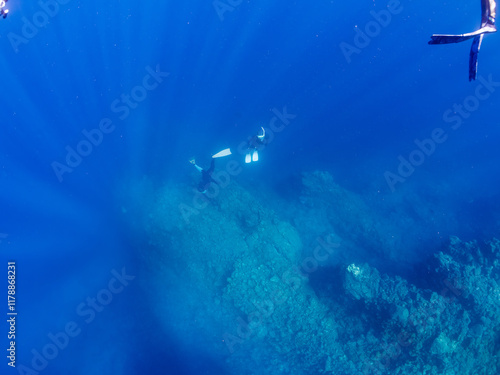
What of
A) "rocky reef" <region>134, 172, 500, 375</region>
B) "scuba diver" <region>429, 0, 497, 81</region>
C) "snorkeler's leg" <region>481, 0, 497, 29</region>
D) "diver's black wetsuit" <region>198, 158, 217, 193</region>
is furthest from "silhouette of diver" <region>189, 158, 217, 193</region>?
"snorkeler's leg" <region>481, 0, 497, 29</region>

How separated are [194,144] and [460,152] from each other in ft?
68.7

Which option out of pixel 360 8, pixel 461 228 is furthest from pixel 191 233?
pixel 360 8

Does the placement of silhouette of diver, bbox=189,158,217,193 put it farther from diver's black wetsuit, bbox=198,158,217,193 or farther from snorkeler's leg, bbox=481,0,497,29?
snorkeler's leg, bbox=481,0,497,29

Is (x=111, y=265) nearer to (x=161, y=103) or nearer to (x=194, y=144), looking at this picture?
(x=194, y=144)

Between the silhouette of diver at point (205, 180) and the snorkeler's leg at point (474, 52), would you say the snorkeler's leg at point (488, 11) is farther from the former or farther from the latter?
the silhouette of diver at point (205, 180)

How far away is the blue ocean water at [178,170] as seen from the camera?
11734 millimetres

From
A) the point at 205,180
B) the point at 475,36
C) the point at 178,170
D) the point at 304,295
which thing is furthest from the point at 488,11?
the point at 178,170

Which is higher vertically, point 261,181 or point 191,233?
point 261,181

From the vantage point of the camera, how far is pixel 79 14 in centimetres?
2544

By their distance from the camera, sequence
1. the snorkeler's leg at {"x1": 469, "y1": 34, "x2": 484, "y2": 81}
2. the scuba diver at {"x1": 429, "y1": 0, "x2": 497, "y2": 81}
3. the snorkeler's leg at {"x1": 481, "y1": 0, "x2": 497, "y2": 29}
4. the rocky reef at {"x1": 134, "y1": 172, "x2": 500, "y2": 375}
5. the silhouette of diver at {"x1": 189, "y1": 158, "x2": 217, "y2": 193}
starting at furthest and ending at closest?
the silhouette of diver at {"x1": 189, "y1": 158, "x2": 217, "y2": 193}, the rocky reef at {"x1": 134, "y1": 172, "x2": 500, "y2": 375}, the snorkeler's leg at {"x1": 481, "y1": 0, "x2": 497, "y2": 29}, the scuba diver at {"x1": 429, "y1": 0, "x2": 497, "y2": 81}, the snorkeler's leg at {"x1": 469, "y1": 34, "x2": 484, "y2": 81}

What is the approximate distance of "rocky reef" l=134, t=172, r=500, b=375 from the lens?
9.04 metres

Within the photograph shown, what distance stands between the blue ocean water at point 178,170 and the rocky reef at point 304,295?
4.6 inches

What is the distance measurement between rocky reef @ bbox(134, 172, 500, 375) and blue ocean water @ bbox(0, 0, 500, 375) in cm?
12

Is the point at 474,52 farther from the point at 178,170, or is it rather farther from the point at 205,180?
the point at 178,170
